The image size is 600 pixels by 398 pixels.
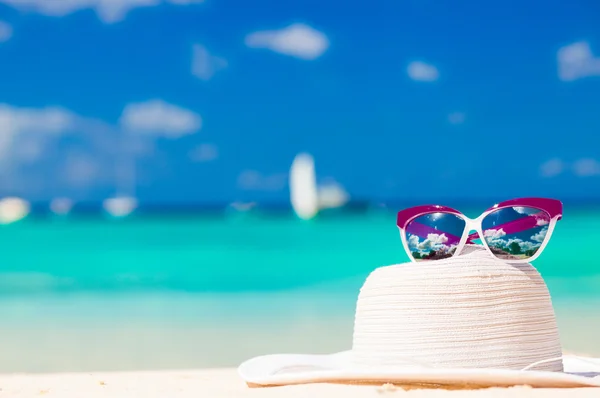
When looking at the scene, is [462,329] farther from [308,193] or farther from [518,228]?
[308,193]

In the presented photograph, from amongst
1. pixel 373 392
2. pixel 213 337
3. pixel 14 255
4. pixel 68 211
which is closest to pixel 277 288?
pixel 213 337

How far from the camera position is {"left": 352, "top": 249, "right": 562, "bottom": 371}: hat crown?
253 cm

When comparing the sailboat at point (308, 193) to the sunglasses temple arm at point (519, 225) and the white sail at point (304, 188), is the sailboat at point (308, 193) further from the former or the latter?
the sunglasses temple arm at point (519, 225)

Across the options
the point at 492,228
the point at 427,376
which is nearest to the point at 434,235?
the point at 492,228

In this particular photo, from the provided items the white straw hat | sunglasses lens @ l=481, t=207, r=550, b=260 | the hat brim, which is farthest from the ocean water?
sunglasses lens @ l=481, t=207, r=550, b=260

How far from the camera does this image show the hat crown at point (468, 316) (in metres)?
2.53

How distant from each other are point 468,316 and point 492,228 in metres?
0.28

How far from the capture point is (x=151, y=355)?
5773 millimetres

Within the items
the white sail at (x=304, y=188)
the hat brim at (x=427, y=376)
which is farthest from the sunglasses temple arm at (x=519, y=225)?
the white sail at (x=304, y=188)

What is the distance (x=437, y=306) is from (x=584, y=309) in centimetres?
567

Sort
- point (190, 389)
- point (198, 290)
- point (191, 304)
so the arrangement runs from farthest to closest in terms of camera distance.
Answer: point (198, 290), point (191, 304), point (190, 389)

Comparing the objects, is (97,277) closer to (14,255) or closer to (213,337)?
(14,255)

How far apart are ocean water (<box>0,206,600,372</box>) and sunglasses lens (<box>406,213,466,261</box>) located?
297 centimetres

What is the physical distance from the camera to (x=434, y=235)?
2.64 metres
